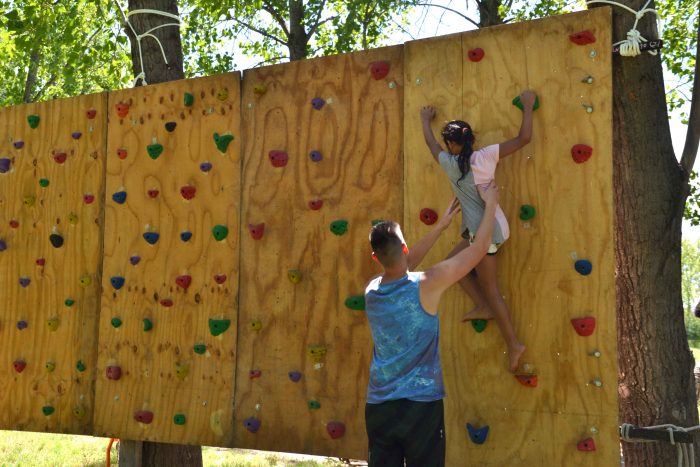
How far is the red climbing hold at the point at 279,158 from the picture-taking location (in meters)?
4.37

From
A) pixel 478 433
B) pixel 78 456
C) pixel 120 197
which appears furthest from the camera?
pixel 78 456

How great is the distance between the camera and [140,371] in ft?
15.4

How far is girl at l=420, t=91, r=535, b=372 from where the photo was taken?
3541 millimetres

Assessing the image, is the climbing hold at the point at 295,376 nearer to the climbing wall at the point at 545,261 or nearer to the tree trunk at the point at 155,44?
the climbing wall at the point at 545,261

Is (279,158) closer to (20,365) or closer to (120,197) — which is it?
(120,197)

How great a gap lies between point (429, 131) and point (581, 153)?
760 millimetres

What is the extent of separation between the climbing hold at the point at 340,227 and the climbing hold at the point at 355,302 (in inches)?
14.5

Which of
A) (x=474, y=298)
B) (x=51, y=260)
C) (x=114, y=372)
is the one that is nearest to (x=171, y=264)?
(x=114, y=372)

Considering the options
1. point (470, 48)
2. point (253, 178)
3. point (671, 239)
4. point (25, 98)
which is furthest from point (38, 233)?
point (25, 98)

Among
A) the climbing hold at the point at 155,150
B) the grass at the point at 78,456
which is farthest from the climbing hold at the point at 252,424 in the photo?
the grass at the point at 78,456

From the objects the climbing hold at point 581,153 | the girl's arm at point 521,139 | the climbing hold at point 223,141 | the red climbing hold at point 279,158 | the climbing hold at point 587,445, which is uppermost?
the climbing hold at point 223,141

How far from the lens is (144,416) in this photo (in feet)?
15.3

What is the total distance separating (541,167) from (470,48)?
0.75m

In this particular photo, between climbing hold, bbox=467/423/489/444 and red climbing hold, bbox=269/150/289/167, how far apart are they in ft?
6.01
